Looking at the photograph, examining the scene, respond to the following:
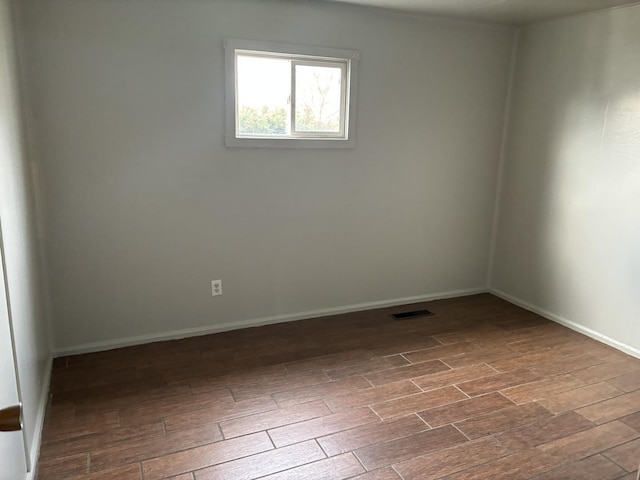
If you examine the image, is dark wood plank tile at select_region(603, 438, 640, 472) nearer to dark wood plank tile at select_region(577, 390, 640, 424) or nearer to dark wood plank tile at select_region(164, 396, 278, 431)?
dark wood plank tile at select_region(577, 390, 640, 424)

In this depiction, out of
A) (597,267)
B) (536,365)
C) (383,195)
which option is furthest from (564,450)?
(383,195)

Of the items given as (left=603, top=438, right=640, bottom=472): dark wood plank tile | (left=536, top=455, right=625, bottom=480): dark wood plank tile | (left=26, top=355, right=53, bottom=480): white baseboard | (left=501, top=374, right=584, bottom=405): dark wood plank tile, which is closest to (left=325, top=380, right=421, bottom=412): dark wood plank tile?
(left=501, top=374, right=584, bottom=405): dark wood plank tile

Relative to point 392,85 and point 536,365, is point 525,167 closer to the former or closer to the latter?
point 392,85

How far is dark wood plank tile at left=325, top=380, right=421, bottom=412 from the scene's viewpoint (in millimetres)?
2531

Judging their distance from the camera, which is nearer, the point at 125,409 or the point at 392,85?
the point at 125,409

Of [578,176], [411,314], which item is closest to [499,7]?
[578,176]

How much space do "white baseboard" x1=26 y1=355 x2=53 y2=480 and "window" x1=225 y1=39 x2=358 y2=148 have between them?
177 cm

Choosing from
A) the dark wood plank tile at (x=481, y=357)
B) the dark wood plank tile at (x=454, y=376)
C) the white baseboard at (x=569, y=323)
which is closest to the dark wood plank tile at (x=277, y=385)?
the dark wood plank tile at (x=454, y=376)

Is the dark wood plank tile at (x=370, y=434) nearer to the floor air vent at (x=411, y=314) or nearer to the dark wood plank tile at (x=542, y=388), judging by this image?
the dark wood plank tile at (x=542, y=388)

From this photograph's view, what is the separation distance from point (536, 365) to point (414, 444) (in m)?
1.25

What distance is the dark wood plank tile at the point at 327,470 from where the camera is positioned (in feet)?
6.52

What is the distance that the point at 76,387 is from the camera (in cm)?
263

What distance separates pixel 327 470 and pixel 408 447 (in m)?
0.42

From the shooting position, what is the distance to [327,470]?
6.67 feet
